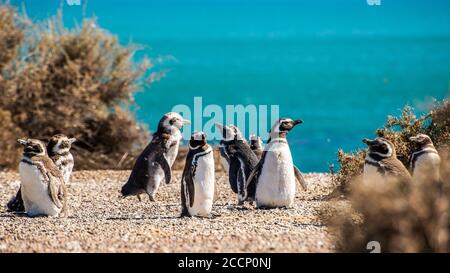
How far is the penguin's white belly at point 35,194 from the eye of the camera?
9648 mm

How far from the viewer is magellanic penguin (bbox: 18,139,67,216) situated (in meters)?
9.66

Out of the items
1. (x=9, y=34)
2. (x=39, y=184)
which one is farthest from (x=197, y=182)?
(x=9, y=34)

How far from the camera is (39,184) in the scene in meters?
9.66

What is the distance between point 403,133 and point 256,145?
1.70 meters

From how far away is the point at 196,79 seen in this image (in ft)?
246

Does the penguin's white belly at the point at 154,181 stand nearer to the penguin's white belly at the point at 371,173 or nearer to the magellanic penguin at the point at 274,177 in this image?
the magellanic penguin at the point at 274,177

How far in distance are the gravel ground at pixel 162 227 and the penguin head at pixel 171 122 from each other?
0.77 meters

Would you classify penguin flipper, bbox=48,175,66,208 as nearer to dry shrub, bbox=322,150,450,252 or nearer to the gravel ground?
the gravel ground

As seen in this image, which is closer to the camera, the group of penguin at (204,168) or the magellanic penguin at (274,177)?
the group of penguin at (204,168)

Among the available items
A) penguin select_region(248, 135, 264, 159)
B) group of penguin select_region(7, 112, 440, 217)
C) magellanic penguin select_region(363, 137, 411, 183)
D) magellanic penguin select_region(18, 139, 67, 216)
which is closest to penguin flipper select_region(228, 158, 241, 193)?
group of penguin select_region(7, 112, 440, 217)

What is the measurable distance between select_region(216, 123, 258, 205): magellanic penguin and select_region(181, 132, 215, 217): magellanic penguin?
0.87 meters

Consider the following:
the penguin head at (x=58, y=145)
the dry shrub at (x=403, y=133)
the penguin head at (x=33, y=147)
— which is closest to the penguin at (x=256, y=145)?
the dry shrub at (x=403, y=133)

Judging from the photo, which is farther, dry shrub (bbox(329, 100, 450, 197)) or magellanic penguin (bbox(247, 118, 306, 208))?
dry shrub (bbox(329, 100, 450, 197))
